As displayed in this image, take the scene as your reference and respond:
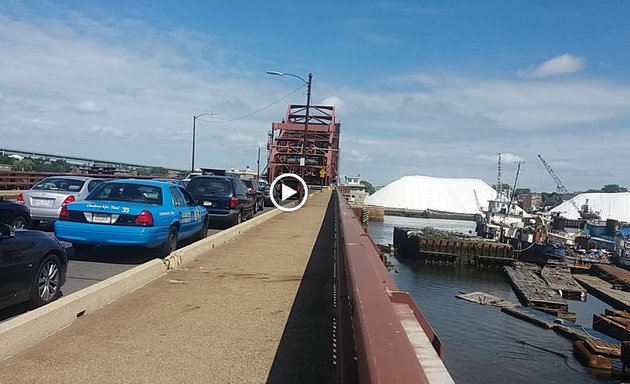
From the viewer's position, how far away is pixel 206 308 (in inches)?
286

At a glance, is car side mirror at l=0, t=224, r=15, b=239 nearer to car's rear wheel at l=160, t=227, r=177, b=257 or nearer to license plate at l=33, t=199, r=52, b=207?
car's rear wheel at l=160, t=227, r=177, b=257

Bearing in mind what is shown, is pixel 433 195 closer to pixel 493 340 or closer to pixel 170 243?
pixel 493 340

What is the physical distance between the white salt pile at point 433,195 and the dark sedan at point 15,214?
454 feet

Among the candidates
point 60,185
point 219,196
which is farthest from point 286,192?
point 60,185

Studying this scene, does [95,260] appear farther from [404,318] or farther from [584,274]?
[584,274]

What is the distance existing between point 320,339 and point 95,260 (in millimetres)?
6266

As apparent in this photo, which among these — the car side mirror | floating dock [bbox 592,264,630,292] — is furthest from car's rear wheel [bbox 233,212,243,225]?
floating dock [bbox 592,264,630,292]

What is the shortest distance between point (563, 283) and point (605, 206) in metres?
95.5

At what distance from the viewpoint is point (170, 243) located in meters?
11.6

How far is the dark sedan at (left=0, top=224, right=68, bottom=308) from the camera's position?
627 cm

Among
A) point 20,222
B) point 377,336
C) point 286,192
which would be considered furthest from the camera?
point 286,192

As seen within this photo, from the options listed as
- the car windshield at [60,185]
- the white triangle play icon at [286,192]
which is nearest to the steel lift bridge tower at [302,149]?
the white triangle play icon at [286,192]

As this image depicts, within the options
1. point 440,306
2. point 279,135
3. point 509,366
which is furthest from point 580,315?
point 279,135

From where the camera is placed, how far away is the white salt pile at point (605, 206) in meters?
126
